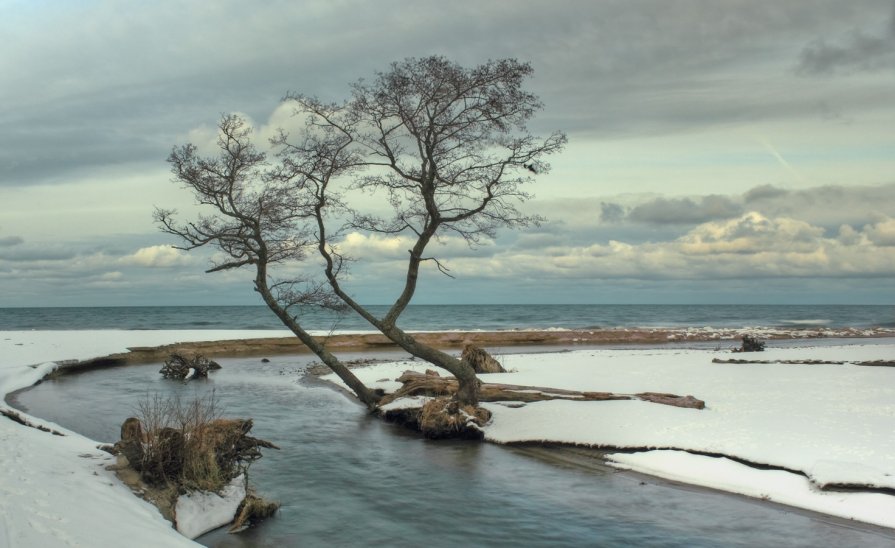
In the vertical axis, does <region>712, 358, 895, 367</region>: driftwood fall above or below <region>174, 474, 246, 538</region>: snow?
above

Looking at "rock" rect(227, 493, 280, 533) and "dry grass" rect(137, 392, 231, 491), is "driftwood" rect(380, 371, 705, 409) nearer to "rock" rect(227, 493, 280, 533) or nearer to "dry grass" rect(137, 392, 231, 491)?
"rock" rect(227, 493, 280, 533)

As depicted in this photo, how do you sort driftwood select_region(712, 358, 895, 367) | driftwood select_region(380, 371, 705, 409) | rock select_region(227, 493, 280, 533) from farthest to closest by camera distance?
driftwood select_region(712, 358, 895, 367)
driftwood select_region(380, 371, 705, 409)
rock select_region(227, 493, 280, 533)

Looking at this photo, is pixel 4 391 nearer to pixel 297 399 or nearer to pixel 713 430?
pixel 297 399

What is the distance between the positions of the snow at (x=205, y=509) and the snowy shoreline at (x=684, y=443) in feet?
1.75

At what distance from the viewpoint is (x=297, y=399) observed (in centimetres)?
→ 2444

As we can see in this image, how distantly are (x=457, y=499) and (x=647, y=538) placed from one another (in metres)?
3.56

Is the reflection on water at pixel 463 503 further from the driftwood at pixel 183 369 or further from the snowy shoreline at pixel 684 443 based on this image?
the driftwood at pixel 183 369

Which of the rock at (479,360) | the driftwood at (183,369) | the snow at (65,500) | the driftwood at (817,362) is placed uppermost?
the driftwood at (817,362)

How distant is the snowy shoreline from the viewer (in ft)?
28.1

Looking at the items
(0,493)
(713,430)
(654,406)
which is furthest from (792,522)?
(0,493)

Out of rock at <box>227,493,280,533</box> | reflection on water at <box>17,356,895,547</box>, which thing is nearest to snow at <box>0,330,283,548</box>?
rock at <box>227,493,280,533</box>

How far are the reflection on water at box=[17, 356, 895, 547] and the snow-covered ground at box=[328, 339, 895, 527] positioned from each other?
0.69m

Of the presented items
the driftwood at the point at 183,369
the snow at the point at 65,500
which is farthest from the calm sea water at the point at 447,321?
the snow at the point at 65,500

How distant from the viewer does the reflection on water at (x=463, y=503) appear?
397 inches
